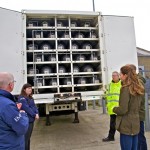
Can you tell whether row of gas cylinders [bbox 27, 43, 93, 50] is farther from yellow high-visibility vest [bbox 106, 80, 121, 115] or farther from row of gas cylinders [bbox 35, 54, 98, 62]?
yellow high-visibility vest [bbox 106, 80, 121, 115]

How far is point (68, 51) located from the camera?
6219mm

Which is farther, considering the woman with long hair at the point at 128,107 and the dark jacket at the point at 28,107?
the dark jacket at the point at 28,107

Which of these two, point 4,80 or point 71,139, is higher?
point 4,80

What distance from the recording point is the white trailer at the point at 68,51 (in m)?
6.00

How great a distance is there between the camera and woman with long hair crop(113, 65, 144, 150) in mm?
3479

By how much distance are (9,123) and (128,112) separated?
1.75 meters

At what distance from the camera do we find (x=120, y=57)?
6137 millimetres

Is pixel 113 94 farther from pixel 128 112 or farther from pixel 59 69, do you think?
pixel 128 112

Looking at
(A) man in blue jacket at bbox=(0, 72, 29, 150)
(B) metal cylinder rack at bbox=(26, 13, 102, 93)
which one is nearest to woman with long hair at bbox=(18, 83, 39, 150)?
(B) metal cylinder rack at bbox=(26, 13, 102, 93)

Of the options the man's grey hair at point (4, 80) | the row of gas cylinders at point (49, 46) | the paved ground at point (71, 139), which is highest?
the row of gas cylinders at point (49, 46)

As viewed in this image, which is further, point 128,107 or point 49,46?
point 49,46

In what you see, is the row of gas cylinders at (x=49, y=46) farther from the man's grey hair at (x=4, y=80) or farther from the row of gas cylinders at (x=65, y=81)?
the man's grey hair at (x=4, y=80)

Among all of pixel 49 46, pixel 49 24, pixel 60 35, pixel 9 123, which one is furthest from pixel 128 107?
pixel 49 24

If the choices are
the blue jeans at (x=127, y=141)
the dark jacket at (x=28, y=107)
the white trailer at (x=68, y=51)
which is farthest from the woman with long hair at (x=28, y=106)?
the blue jeans at (x=127, y=141)
